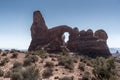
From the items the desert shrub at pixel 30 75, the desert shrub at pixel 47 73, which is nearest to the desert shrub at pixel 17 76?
the desert shrub at pixel 30 75

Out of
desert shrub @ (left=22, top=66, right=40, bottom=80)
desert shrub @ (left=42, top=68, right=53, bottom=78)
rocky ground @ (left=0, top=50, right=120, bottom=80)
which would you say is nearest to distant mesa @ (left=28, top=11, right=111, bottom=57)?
rocky ground @ (left=0, top=50, right=120, bottom=80)

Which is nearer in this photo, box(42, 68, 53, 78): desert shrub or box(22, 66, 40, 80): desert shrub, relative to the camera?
box(22, 66, 40, 80): desert shrub

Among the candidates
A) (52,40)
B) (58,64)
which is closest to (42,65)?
(58,64)

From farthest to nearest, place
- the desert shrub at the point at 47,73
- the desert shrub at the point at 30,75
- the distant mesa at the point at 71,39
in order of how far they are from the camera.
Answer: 1. the distant mesa at the point at 71,39
2. the desert shrub at the point at 47,73
3. the desert shrub at the point at 30,75

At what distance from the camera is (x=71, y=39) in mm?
74875

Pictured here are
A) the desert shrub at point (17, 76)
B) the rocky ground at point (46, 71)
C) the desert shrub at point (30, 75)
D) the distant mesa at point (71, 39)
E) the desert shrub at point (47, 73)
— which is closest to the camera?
the desert shrub at point (30, 75)

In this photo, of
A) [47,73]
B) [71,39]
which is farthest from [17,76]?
[71,39]

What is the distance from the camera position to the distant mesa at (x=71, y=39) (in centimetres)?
7194

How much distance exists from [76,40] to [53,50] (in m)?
11.0

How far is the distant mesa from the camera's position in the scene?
7194cm

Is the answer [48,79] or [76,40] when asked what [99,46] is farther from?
[48,79]

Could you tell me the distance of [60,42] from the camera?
227 feet

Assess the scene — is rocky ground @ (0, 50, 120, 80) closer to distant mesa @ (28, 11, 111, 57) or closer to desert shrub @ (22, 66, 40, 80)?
desert shrub @ (22, 66, 40, 80)

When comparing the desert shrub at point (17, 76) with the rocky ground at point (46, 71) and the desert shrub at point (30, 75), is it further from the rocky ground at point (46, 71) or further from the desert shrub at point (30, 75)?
the desert shrub at point (30, 75)
